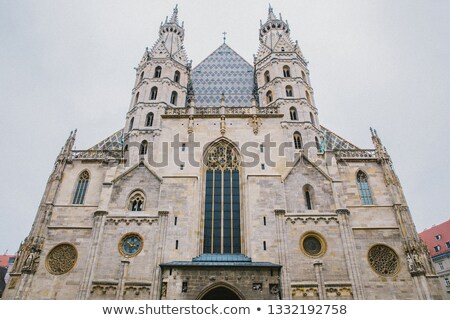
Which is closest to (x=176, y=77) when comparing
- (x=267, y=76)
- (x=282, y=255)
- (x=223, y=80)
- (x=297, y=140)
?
(x=223, y=80)

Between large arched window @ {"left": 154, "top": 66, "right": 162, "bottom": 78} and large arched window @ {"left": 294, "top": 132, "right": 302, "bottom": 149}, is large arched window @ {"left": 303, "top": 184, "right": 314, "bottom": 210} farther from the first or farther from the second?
large arched window @ {"left": 154, "top": 66, "right": 162, "bottom": 78}

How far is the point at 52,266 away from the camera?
55.5 ft

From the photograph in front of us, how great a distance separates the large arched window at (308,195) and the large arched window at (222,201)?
3960 millimetres

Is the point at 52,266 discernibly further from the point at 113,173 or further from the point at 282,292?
the point at 282,292

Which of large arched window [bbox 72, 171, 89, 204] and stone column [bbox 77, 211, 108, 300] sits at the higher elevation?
large arched window [bbox 72, 171, 89, 204]

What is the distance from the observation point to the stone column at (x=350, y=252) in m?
15.6

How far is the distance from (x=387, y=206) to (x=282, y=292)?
816 centimetres

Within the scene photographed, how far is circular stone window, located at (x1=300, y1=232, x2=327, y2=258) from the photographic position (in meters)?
16.8

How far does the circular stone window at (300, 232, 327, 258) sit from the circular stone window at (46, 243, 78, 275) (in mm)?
12344

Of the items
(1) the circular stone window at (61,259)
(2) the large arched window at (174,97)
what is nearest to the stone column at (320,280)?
(1) the circular stone window at (61,259)
